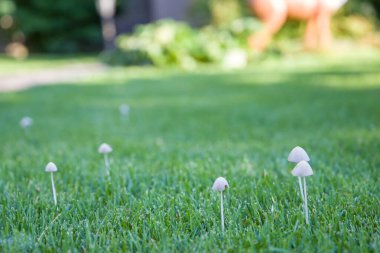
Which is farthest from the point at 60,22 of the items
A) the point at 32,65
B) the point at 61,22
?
the point at 32,65

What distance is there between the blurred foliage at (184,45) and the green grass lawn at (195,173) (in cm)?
365

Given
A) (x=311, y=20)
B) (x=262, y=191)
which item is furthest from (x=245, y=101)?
(x=311, y=20)

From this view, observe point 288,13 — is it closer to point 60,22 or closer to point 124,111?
point 124,111

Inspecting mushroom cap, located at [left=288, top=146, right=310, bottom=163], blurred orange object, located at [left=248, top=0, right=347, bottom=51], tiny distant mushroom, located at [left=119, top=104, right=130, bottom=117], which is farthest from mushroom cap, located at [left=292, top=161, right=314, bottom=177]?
blurred orange object, located at [left=248, top=0, right=347, bottom=51]

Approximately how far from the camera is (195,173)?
7.26 ft

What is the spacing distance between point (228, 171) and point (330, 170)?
496mm

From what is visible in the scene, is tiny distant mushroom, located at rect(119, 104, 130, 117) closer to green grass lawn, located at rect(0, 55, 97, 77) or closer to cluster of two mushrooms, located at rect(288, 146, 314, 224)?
cluster of two mushrooms, located at rect(288, 146, 314, 224)

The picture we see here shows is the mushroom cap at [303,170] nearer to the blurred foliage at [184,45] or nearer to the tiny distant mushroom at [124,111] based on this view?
the tiny distant mushroom at [124,111]

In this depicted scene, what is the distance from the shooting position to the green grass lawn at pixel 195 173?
1.47 m

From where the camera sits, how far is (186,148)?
2.98 m

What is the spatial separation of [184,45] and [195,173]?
7.09 m

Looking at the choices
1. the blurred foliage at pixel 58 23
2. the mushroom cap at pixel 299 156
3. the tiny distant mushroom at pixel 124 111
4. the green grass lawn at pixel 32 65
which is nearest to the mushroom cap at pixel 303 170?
the mushroom cap at pixel 299 156

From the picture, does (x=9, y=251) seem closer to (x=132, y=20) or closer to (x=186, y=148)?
(x=186, y=148)

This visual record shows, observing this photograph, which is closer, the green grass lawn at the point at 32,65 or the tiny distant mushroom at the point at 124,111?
the tiny distant mushroom at the point at 124,111
